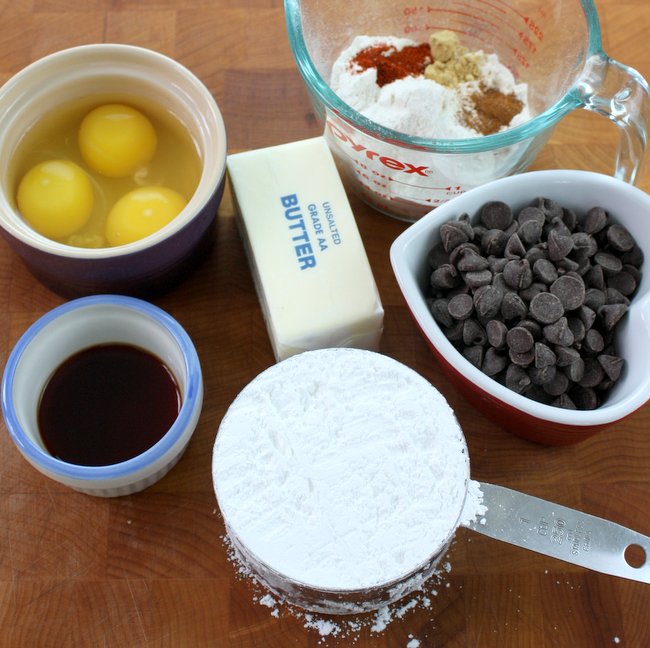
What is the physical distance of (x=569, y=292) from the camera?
2.40 feet

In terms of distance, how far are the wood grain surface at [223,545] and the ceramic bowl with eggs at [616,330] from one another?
0.07m

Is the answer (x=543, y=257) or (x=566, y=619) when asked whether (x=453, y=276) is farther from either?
(x=566, y=619)

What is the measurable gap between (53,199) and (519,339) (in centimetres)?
46

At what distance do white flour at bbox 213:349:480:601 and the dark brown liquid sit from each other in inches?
3.3

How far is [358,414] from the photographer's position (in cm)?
72

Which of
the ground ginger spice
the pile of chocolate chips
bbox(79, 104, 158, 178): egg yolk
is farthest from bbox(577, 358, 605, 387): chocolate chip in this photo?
bbox(79, 104, 158, 178): egg yolk

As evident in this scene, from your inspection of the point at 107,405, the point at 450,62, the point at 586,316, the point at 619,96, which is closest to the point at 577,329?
the point at 586,316

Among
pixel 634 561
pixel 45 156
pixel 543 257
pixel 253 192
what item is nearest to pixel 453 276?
pixel 543 257

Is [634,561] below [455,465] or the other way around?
below

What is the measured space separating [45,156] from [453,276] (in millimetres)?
432

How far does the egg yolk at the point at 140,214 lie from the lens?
2.60 ft

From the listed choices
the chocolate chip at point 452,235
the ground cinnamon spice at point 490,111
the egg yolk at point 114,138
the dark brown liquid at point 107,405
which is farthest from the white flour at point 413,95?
the dark brown liquid at point 107,405

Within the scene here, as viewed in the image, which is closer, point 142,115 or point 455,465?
point 455,465

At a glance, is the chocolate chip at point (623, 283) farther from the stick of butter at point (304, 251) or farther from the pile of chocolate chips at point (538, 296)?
the stick of butter at point (304, 251)
